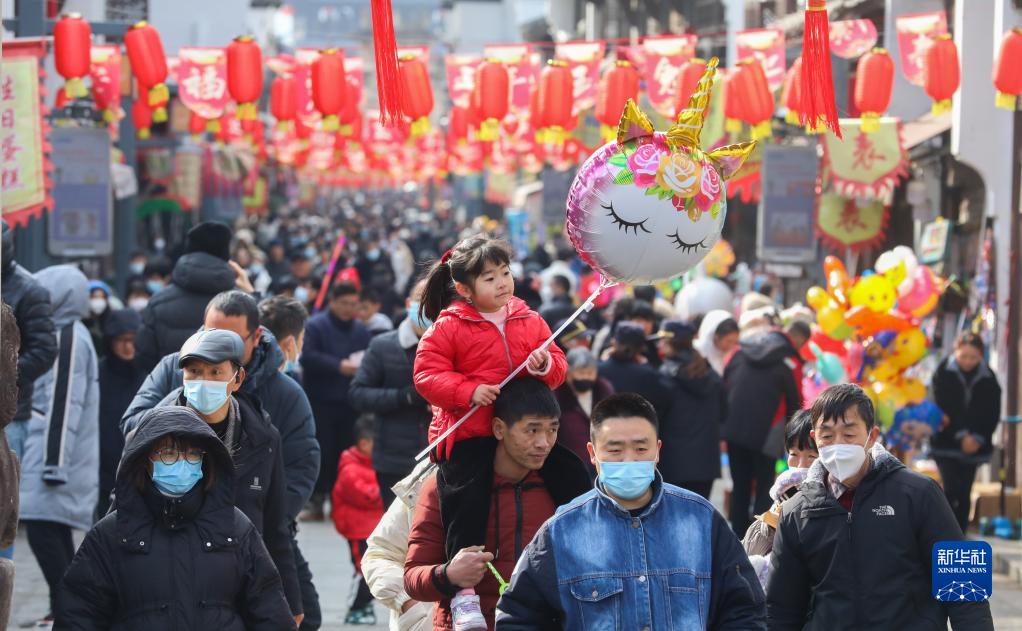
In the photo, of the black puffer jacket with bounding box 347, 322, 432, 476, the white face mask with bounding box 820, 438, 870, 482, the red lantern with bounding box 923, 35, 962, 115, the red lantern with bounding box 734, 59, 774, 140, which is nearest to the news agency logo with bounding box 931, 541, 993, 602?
the white face mask with bounding box 820, 438, 870, 482

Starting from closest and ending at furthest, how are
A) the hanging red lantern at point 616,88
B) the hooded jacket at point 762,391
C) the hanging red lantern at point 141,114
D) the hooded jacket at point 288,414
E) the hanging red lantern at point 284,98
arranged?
the hooded jacket at point 288,414 → the hooded jacket at point 762,391 → the hanging red lantern at point 616,88 → the hanging red lantern at point 284,98 → the hanging red lantern at point 141,114

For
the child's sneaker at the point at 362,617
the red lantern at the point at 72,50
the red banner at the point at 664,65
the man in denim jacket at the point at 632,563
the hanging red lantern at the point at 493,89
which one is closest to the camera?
the man in denim jacket at the point at 632,563

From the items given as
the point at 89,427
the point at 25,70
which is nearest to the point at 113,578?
the point at 89,427

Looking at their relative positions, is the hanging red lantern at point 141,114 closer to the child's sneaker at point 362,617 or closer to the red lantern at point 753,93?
the red lantern at point 753,93

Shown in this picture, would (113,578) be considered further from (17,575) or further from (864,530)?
(17,575)

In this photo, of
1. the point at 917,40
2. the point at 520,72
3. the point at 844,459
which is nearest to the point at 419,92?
the point at 520,72

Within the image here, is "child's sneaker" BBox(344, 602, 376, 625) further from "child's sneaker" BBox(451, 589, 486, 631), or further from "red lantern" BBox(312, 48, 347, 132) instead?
"red lantern" BBox(312, 48, 347, 132)

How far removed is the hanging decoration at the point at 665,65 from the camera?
16.3 meters

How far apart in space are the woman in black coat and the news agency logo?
21.3 feet

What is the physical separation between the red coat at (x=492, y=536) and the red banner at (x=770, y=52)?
10.8 metres

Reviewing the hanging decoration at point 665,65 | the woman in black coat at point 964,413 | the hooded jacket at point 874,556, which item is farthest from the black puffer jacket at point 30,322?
the hanging decoration at point 665,65

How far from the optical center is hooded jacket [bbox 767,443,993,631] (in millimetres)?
5262

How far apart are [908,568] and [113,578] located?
2499mm

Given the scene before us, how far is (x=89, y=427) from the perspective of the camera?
8555mm
